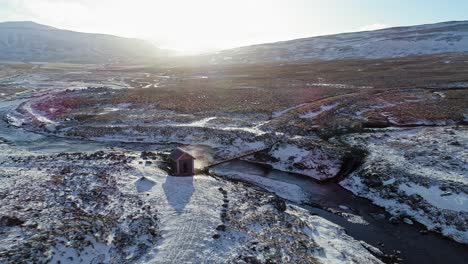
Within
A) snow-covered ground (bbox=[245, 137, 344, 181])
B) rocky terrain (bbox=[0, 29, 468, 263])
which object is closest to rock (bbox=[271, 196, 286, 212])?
rocky terrain (bbox=[0, 29, 468, 263])

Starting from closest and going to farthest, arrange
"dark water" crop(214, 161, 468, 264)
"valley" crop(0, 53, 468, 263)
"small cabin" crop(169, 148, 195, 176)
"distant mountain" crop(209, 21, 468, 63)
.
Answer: "valley" crop(0, 53, 468, 263)
"dark water" crop(214, 161, 468, 264)
"small cabin" crop(169, 148, 195, 176)
"distant mountain" crop(209, 21, 468, 63)

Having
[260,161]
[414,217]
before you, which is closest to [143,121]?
[260,161]

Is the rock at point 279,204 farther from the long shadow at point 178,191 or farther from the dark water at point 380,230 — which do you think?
the long shadow at point 178,191

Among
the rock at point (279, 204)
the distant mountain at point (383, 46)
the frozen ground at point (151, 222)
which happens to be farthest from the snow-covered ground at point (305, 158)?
the distant mountain at point (383, 46)

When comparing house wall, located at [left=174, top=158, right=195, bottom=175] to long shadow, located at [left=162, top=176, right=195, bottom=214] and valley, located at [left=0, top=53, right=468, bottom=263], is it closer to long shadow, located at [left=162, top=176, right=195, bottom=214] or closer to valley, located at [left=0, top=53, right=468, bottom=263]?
long shadow, located at [left=162, top=176, right=195, bottom=214]

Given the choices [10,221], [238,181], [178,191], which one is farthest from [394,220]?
[10,221]
